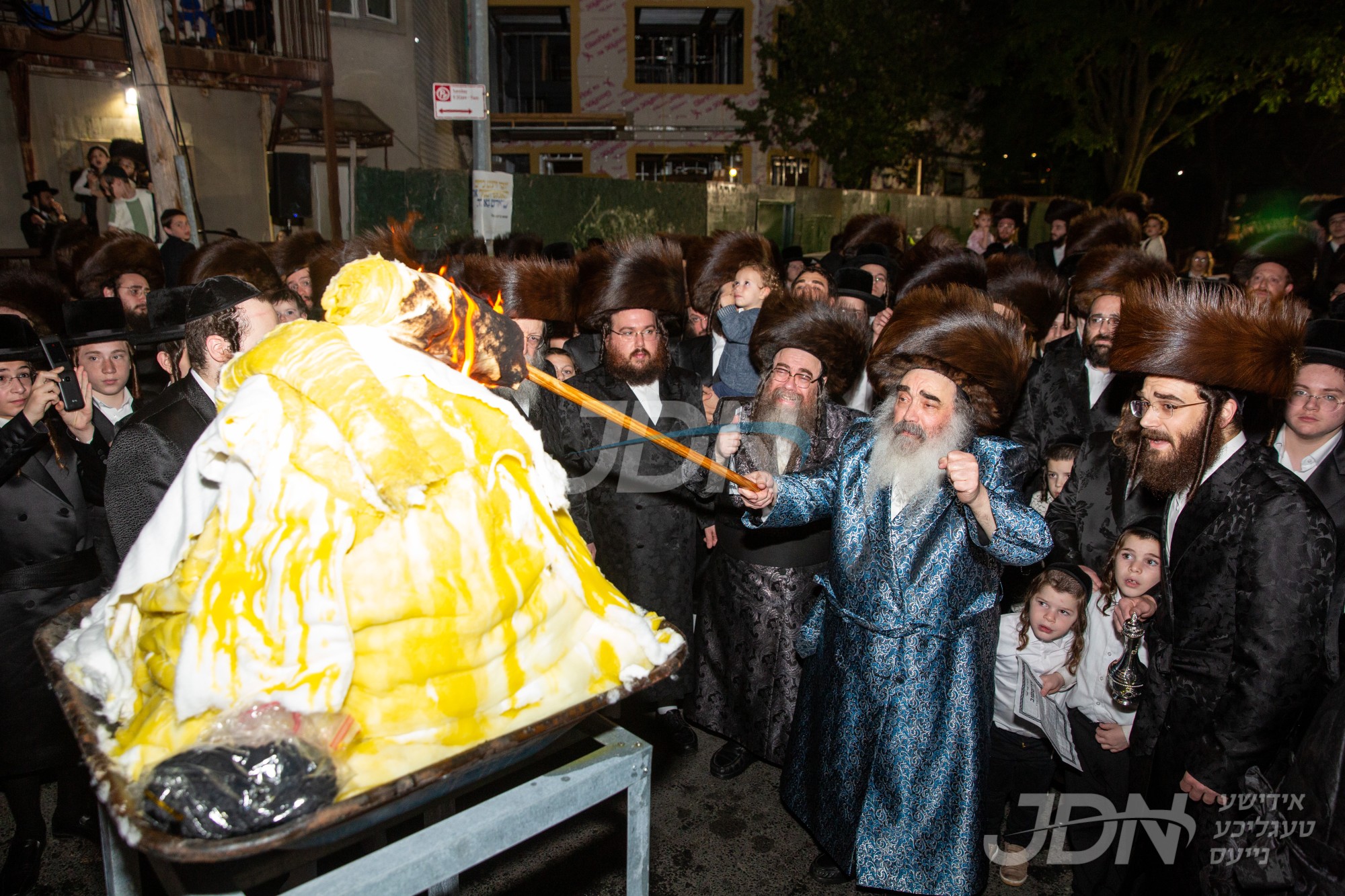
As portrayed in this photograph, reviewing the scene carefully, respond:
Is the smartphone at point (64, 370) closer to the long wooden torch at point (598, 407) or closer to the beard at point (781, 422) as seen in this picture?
the long wooden torch at point (598, 407)

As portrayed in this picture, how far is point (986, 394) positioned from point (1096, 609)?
1021 mm

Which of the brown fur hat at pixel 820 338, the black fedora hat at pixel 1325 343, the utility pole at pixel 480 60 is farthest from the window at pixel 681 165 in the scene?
the black fedora hat at pixel 1325 343

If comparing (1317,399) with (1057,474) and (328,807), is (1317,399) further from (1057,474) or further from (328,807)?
(328,807)

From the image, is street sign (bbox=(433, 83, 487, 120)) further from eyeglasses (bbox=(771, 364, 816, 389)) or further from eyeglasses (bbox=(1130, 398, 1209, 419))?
eyeglasses (bbox=(1130, 398, 1209, 419))

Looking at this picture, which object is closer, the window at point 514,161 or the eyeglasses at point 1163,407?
the eyeglasses at point 1163,407

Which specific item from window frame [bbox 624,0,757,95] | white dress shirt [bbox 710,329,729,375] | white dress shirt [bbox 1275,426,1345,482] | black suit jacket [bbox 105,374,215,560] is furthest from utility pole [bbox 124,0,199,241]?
window frame [bbox 624,0,757,95]

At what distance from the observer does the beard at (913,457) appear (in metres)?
3.09

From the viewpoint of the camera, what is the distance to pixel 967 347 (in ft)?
10.1

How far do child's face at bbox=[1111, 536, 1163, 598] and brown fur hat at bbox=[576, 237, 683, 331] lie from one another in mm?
2570

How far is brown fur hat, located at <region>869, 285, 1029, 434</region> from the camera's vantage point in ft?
10.1

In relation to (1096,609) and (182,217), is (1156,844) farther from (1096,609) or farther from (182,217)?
(182,217)

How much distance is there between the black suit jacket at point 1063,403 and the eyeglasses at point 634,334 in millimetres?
2214

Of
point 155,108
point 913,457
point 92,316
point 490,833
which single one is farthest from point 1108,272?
point 155,108

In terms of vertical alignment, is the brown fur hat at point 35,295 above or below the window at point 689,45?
below
